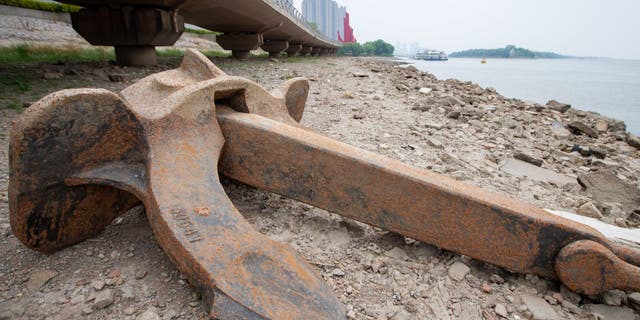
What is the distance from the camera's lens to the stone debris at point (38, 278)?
121 centimetres

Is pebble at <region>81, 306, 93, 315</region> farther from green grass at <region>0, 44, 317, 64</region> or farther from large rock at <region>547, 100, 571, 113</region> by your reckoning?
large rock at <region>547, 100, 571, 113</region>

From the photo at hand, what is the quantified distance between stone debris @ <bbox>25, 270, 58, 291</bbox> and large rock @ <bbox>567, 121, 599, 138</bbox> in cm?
588

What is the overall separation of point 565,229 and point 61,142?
1.77 m

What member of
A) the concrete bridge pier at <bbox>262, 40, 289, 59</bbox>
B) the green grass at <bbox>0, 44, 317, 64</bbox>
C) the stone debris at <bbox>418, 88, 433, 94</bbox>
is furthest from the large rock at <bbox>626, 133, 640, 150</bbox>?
the concrete bridge pier at <bbox>262, 40, 289, 59</bbox>

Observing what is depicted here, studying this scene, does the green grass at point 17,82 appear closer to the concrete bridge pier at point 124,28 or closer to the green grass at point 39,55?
the green grass at point 39,55

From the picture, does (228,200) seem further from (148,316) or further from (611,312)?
(611,312)

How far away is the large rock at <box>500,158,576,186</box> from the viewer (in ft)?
9.51

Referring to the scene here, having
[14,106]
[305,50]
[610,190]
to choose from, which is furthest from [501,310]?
[305,50]

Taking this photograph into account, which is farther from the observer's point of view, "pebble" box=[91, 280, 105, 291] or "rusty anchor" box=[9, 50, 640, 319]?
"pebble" box=[91, 280, 105, 291]

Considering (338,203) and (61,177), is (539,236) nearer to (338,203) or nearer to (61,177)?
(338,203)

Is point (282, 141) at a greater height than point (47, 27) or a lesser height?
lesser

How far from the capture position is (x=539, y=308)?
1.34 meters

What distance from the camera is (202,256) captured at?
1.03 meters

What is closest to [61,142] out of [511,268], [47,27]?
[511,268]
